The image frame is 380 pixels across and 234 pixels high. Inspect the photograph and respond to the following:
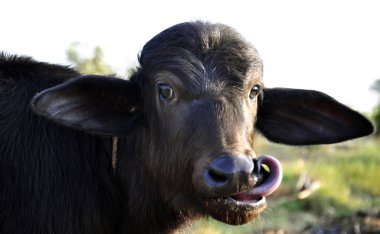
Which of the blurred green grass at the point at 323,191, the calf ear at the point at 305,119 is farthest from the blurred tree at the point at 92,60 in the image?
the calf ear at the point at 305,119

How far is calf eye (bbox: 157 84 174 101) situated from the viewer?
590 centimetres

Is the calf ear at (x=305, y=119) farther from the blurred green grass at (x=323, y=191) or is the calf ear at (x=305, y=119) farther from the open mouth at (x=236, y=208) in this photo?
the blurred green grass at (x=323, y=191)

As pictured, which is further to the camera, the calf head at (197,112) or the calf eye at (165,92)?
the calf eye at (165,92)

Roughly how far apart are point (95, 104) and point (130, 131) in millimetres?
412

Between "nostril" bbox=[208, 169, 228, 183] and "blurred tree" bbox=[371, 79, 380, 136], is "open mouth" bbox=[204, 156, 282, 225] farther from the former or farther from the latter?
"blurred tree" bbox=[371, 79, 380, 136]

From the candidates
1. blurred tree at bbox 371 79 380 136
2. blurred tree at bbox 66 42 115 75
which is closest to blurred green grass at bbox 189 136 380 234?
blurred tree at bbox 371 79 380 136

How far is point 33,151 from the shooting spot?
609 centimetres

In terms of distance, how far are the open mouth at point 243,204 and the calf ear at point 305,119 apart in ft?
4.74

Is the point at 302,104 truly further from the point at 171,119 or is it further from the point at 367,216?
the point at 367,216

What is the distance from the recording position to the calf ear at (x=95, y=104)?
5.81 metres

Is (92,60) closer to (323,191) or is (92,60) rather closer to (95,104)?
(323,191)

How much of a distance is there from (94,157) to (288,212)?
39.8 feet

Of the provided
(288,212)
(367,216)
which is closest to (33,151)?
(367,216)

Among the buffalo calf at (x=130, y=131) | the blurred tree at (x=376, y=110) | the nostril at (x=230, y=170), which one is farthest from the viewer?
the blurred tree at (x=376, y=110)
